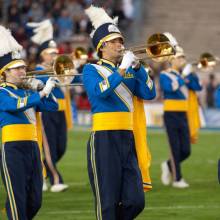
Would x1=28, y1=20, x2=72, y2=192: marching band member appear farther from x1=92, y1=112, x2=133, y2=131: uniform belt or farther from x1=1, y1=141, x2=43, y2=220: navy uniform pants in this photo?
x1=92, y1=112, x2=133, y2=131: uniform belt

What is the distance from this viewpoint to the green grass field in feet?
35.6

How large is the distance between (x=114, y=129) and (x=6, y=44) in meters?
1.46

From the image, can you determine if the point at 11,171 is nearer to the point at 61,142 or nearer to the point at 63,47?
the point at 61,142

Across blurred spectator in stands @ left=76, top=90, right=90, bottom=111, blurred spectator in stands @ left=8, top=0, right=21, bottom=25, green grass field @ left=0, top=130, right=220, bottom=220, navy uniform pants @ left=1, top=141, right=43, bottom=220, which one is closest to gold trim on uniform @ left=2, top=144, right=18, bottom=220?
navy uniform pants @ left=1, top=141, right=43, bottom=220

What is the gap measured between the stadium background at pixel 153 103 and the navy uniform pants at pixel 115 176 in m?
1.44

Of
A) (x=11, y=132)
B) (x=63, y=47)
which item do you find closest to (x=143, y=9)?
(x=63, y=47)

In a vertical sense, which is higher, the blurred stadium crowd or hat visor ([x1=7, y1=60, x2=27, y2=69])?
hat visor ([x1=7, y1=60, x2=27, y2=69])

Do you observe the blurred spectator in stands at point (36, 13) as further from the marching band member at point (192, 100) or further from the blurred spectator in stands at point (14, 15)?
the marching band member at point (192, 100)

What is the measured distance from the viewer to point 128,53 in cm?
831

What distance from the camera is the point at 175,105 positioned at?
13.8 meters

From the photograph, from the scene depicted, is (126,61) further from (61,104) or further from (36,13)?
(36,13)

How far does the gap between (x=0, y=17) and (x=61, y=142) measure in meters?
17.7

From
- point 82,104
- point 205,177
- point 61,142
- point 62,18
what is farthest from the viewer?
point 62,18

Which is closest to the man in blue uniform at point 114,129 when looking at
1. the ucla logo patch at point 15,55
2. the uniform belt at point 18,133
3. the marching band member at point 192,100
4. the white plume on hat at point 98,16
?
the white plume on hat at point 98,16
